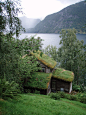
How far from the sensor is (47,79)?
1834 cm

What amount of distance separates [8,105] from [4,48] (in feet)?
13.3

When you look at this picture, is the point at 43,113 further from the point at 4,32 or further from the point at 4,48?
the point at 4,32

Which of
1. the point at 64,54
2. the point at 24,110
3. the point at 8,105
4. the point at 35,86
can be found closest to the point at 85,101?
the point at 35,86

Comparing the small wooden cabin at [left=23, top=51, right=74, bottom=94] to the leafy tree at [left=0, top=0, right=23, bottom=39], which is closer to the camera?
the leafy tree at [left=0, top=0, right=23, bottom=39]

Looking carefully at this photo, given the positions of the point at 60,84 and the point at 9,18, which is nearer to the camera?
the point at 9,18

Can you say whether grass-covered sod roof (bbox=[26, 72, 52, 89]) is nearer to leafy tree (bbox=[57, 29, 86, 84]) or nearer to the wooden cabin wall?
the wooden cabin wall

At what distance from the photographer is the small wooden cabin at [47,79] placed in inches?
684

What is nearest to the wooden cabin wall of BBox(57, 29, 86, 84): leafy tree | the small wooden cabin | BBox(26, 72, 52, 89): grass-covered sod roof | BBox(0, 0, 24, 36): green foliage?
the small wooden cabin

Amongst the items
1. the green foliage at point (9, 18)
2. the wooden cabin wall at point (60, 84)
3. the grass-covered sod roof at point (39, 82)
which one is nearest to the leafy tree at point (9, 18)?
the green foliage at point (9, 18)

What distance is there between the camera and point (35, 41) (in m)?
7.77

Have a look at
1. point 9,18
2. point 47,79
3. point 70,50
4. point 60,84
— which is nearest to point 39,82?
point 47,79

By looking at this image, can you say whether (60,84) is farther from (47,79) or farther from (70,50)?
(70,50)

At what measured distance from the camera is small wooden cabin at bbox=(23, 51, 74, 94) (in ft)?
57.0

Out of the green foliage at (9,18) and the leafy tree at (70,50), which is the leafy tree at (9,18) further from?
the leafy tree at (70,50)
